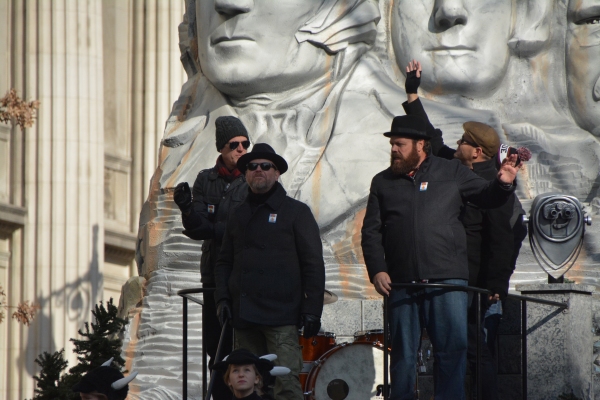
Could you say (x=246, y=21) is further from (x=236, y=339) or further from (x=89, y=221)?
(x=89, y=221)

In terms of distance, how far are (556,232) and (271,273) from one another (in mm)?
2924

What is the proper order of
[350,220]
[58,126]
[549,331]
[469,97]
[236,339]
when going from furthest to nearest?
1. [58,126]
2. [469,97]
3. [350,220]
4. [549,331]
5. [236,339]

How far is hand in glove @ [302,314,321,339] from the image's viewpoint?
11.3 metres

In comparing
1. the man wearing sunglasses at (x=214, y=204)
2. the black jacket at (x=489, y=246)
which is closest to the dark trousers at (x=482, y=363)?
the black jacket at (x=489, y=246)

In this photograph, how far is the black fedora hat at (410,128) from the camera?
38.2 ft

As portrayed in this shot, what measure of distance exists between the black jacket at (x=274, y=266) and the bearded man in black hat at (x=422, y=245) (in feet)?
1.37

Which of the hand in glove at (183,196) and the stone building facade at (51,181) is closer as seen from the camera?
the hand in glove at (183,196)

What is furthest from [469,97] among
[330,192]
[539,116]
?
[330,192]

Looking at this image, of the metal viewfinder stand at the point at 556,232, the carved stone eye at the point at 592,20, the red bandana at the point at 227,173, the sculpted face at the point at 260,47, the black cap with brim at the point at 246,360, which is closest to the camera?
the black cap with brim at the point at 246,360

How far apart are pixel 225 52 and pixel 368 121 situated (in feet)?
5.16

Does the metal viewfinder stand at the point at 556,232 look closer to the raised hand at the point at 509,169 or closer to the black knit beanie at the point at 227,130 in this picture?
the raised hand at the point at 509,169

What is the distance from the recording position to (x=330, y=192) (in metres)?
16.0

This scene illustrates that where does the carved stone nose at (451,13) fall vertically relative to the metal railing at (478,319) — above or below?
above

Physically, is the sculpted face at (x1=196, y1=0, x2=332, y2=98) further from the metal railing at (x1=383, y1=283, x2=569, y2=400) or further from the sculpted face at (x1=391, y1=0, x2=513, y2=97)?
the metal railing at (x1=383, y1=283, x2=569, y2=400)
